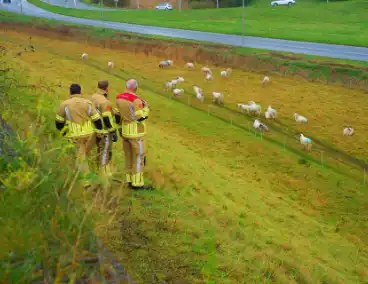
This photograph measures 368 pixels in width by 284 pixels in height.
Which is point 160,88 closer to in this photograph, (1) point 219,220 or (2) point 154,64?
(2) point 154,64

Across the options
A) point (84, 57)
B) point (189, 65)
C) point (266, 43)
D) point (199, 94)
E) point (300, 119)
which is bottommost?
point (300, 119)

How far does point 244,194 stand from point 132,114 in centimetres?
447

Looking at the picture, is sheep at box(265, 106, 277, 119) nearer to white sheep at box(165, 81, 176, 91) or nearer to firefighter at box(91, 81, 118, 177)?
white sheep at box(165, 81, 176, 91)

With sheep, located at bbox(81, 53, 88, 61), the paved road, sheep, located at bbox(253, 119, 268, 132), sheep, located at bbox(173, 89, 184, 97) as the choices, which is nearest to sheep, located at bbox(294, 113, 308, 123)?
sheep, located at bbox(253, 119, 268, 132)

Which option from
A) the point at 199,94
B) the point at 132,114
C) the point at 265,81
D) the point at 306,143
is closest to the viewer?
the point at 132,114

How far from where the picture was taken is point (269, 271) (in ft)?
30.9

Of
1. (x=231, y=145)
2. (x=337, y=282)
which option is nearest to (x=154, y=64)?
(x=231, y=145)

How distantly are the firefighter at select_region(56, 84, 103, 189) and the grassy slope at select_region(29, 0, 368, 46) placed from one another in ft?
96.3

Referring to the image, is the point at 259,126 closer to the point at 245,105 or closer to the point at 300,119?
the point at 300,119

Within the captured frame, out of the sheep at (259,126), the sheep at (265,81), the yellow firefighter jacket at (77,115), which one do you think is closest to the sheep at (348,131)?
the sheep at (259,126)

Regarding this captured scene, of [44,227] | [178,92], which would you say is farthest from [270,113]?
[44,227]

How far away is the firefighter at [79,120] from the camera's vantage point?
37.0 feet

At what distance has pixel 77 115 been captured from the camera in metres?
11.3

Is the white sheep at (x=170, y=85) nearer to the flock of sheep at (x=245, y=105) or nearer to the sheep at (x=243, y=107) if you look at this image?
the flock of sheep at (x=245, y=105)
